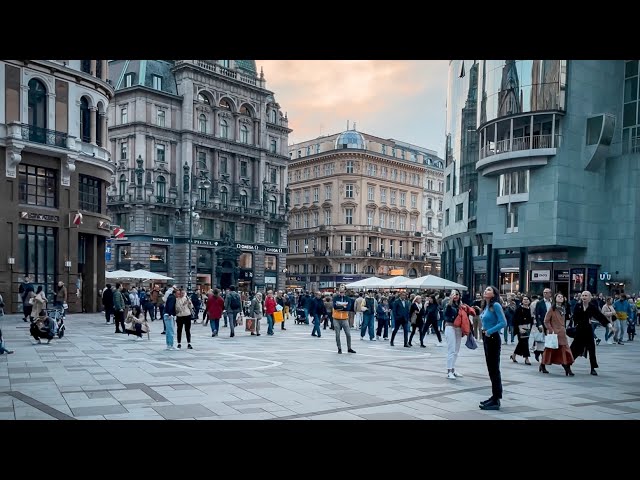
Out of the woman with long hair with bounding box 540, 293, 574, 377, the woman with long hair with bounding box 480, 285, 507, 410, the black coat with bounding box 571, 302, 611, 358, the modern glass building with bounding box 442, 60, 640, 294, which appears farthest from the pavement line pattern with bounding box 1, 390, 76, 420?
A: the modern glass building with bounding box 442, 60, 640, 294

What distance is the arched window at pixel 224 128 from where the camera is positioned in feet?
217

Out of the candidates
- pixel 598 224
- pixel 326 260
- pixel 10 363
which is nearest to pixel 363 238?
pixel 326 260

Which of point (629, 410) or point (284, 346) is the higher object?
point (629, 410)

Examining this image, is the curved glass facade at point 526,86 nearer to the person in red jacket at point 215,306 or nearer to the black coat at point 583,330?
the person in red jacket at point 215,306

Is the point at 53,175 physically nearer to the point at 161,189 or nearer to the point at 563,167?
the point at 161,189

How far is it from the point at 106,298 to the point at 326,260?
57.5 metres

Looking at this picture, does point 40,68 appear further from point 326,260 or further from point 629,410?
point 326,260

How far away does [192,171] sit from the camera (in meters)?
63.1

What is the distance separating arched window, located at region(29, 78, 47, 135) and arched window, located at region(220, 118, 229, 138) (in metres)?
35.5

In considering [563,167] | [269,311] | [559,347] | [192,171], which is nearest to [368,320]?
[269,311]

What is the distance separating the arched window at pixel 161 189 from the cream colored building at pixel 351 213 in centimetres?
2712

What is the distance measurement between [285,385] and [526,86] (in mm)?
35078
